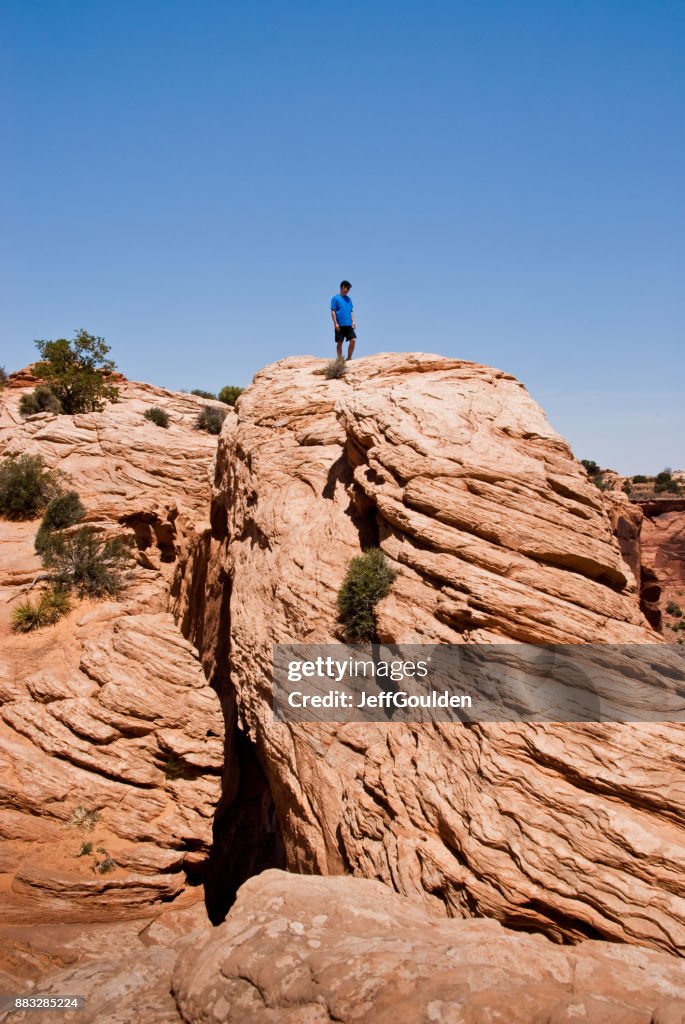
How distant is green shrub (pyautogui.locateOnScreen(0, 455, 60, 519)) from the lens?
53.6 feet

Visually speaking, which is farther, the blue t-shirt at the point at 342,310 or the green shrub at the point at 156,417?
the green shrub at the point at 156,417

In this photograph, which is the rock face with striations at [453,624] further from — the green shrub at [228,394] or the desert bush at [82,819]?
the green shrub at [228,394]

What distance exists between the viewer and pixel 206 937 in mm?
7125

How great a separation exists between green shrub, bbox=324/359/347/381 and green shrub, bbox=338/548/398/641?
589 cm

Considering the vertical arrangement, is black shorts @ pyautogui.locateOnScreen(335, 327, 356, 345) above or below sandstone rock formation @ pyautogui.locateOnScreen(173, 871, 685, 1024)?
above

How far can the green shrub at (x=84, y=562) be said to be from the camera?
47.0ft

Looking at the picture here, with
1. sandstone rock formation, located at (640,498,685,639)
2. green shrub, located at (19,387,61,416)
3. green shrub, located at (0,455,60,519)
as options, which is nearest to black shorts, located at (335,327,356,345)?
green shrub, located at (0,455,60,519)

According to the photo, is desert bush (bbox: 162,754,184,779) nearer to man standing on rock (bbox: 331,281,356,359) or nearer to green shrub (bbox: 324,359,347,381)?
green shrub (bbox: 324,359,347,381)

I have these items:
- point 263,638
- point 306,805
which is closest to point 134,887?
point 306,805

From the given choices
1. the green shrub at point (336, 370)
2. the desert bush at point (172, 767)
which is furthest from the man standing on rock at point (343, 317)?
the desert bush at point (172, 767)

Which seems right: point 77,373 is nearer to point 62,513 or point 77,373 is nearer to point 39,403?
point 39,403

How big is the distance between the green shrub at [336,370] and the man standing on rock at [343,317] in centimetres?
113

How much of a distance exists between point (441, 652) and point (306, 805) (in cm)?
280

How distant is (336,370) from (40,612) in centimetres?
779
